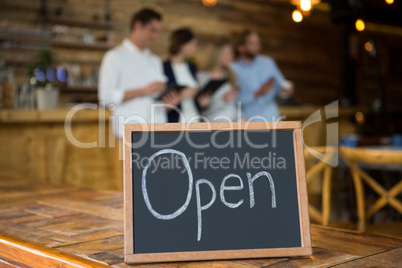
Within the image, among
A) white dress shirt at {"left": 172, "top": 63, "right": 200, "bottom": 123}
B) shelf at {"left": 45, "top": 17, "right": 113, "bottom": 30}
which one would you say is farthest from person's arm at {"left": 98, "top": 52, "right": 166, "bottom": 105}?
shelf at {"left": 45, "top": 17, "right": 113, "bottom": 30}

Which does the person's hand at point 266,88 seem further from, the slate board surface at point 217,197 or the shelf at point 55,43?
the slate board surface at point 217,197

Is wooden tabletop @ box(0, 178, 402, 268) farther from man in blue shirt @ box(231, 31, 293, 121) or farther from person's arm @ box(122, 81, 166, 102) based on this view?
man in blue shirt @ box(231, 31, 293, 121)

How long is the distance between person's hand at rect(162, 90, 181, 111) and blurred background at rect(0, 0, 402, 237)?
2.87ft

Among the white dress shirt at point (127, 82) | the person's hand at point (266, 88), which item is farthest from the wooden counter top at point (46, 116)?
the person's hand at point (266, 88)

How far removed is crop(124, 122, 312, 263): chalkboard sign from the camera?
2.60 feet

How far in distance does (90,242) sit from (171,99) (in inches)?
87.1

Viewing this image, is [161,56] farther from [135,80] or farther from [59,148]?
[135,80]

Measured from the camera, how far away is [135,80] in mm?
3191

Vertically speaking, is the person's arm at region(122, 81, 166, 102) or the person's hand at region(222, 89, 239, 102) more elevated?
the person's hand at region(222, 89, 239, 102)

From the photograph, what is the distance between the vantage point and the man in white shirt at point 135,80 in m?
3.03

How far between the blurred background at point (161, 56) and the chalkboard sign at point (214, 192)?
4.14 feet

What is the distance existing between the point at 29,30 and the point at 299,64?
4.64m

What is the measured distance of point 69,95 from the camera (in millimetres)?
5922

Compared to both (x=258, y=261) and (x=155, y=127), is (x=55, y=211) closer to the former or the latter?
(x=155, y=127)
